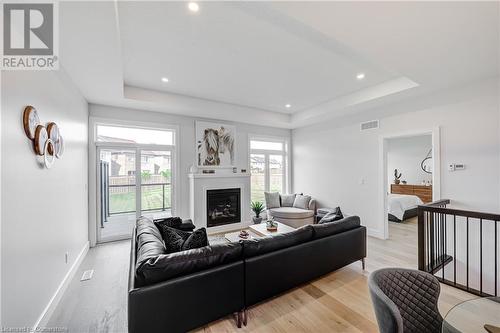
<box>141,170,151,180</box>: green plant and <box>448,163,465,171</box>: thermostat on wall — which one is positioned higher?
<box>448,163,465,171</box>: thermostat on wall

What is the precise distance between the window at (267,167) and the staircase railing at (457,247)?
3948 mm

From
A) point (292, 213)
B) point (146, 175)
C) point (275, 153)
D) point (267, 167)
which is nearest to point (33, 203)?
point (146, 175)

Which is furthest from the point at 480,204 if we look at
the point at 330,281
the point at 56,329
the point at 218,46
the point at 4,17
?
the point at 4,17

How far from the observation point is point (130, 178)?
457 cm

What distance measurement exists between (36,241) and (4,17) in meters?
1.89

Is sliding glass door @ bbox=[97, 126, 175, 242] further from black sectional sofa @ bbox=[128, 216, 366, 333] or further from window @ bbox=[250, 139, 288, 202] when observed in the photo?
window @ bbox=[250, 139, 288, 202]

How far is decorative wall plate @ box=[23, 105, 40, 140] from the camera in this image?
183 cm

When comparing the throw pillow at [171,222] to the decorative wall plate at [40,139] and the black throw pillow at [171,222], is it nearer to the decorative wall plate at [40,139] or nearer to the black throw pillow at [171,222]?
the black throw pillow at [171,222]

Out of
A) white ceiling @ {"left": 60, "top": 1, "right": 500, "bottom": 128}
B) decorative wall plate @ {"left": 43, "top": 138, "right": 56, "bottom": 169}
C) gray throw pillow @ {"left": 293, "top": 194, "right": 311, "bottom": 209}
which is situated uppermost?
white ceiling @ {"left": 60, "top": 1, "right": 500, "bottom": 128}

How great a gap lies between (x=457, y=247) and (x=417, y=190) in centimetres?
452

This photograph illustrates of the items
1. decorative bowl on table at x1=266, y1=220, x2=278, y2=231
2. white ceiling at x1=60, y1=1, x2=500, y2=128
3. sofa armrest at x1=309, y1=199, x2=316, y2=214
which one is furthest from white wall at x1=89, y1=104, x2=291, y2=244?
decorative bowl on table at x1=266, y1=220, x2=278, y2=231

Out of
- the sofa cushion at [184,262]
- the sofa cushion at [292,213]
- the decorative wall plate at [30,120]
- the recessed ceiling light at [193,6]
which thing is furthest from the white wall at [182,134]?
the sofa cushion at [184,262]

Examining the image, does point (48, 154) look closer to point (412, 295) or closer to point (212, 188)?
point (212, 188)

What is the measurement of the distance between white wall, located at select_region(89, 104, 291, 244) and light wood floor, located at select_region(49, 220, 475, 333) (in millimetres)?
1868
